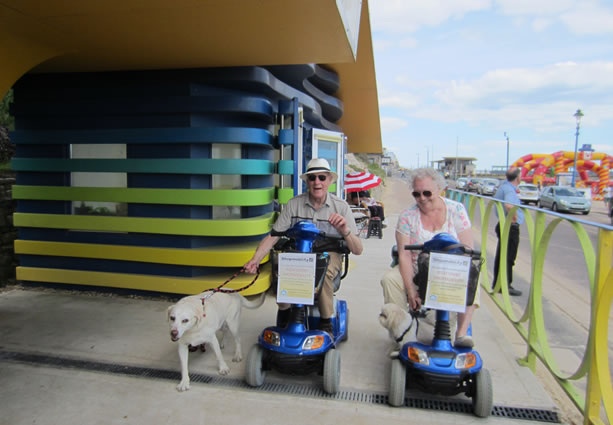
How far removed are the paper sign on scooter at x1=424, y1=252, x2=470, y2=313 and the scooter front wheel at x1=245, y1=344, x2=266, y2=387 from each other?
1262 millimetres

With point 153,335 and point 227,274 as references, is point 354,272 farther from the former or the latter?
point 153,335

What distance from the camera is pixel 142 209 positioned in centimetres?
509

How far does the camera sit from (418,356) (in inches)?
106

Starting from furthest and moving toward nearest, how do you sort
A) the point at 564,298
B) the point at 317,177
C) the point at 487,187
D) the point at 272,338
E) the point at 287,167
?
the point at 487,187
the point at 564,298
the point at 287,167
the point at 317,177
the point at 272,338

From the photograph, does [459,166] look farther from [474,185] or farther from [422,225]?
[422,225]

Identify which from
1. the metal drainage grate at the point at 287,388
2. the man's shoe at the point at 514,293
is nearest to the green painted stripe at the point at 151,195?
the metal drainage grate at the point at 287,388

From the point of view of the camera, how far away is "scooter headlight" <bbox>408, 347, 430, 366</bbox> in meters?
2.66

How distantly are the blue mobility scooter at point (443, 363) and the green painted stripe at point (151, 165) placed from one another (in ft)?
8.53

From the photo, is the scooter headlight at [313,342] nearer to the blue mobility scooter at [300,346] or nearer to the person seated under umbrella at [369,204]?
the blue mobility scooter at [300,346]

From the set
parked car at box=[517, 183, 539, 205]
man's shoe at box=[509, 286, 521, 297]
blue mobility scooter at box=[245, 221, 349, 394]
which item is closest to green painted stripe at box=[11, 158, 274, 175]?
blue mobility scooter at box=[245, 221, 349, 394]

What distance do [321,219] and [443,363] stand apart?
1.43 metres

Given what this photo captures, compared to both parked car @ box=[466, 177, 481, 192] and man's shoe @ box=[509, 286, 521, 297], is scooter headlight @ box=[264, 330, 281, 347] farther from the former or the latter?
parked car @ box=[466, 177, 481, 192]

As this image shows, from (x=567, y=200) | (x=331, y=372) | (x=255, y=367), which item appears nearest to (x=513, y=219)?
(x=331, y=372)

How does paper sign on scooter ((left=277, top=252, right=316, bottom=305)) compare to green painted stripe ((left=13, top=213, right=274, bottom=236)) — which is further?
green painted stripe ((left=13, top=213, right=274, bottom=236))
